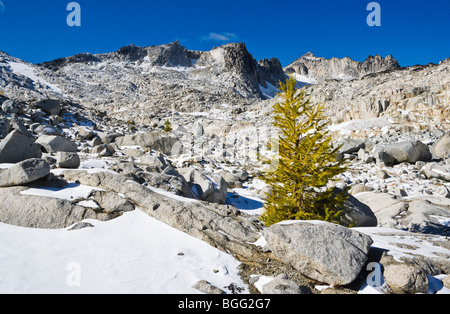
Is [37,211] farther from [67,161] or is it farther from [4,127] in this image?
[4,127]

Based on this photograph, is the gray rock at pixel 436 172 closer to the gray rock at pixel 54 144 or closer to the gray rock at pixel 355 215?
the gray rock at pixel 355 215

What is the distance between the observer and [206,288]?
4848mm

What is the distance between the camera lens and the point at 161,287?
4.91 m

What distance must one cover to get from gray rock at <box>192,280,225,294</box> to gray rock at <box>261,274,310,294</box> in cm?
90

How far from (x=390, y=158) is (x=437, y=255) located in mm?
16773

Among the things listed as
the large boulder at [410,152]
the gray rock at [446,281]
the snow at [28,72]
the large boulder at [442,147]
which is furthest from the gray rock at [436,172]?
the snow at [28,72]

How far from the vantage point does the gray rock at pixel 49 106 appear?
1035 inches

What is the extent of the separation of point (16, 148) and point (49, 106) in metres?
20.5

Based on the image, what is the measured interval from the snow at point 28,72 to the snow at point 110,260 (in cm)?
9628

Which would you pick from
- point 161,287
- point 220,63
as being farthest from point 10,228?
point 220,63

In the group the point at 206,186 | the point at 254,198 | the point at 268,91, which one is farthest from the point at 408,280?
the point at 268,91
